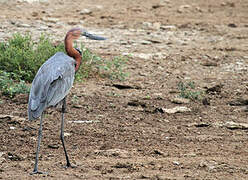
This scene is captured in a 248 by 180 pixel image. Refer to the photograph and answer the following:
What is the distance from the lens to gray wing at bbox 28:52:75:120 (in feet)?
16.1

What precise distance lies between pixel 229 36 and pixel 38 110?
21.6 feet

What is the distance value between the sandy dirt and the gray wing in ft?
1.91

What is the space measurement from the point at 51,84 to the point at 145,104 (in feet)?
7.80

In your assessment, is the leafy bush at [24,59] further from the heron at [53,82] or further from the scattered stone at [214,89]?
the heron at [53,82]

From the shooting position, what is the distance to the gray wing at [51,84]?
491cm

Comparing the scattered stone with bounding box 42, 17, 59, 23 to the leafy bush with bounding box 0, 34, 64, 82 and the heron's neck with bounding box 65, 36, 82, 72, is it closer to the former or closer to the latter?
the leafy bush with bounding box 0, 34, 64, 82

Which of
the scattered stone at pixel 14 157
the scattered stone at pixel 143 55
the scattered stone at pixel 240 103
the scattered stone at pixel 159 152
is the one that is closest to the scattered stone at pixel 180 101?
the scattered stone at pixel 240 103

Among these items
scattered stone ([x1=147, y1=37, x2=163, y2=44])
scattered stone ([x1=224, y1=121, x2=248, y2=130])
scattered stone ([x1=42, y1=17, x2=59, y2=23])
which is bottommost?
scattered stone ([x1=224, y1=121, x2=248, y2=130])

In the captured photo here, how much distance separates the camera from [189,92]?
7594 mm

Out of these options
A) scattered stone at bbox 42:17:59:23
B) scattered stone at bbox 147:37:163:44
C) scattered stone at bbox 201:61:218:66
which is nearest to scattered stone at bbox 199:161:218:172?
scattered stone at bbox 201:61:218:66

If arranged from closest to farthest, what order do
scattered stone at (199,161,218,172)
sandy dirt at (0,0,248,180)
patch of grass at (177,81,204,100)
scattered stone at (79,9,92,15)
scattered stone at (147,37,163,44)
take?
scattered stone at (199,161,218,172) → sandy dirt at (0,0,248,180) → patch of grass at (177,81,204,100) → scattered stone at (147,37,163,44) → scattered stone at (79,9,92,15)

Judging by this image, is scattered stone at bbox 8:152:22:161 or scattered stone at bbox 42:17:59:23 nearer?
scattered stone at bbox 8:152:22:161

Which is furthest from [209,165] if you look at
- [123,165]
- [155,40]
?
[155,40]

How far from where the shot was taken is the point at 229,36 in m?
10.8
